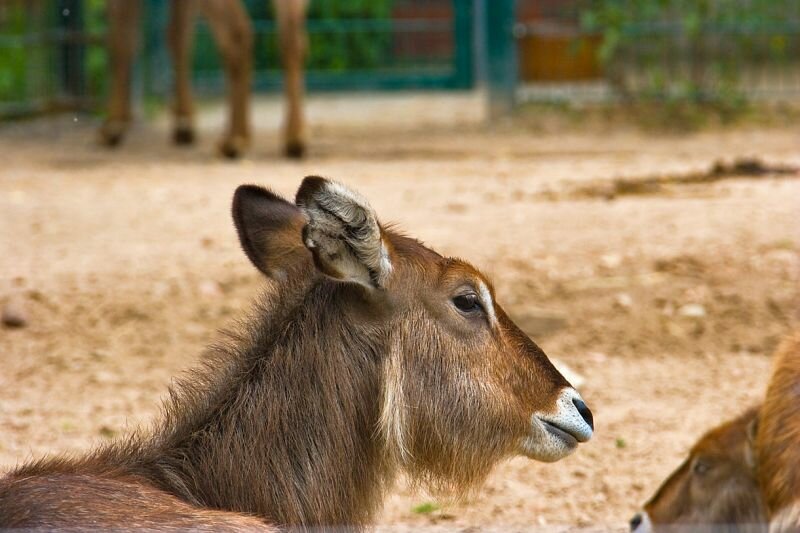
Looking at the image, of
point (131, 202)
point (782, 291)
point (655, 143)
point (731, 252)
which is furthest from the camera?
point (655, 143)

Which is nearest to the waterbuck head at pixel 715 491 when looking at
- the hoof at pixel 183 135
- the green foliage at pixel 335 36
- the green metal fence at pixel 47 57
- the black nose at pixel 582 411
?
the black nose at pixel 582 411

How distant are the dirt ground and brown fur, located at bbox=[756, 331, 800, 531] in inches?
30.2

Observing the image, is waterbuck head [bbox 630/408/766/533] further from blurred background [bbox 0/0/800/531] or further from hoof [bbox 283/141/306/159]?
hoof [bbox 283/141/306/159]

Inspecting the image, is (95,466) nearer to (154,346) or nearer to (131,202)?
(154,346)

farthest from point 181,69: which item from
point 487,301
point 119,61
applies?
point 487,301

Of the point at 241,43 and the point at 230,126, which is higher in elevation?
the point at 241,43

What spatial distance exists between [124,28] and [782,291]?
23.6ft

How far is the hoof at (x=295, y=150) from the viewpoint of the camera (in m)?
10.9

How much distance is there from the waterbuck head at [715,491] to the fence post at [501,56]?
30.0 feet

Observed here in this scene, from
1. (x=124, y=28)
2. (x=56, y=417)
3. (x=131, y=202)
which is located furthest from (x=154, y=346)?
(x=124, y=28)

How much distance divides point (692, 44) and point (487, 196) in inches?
205

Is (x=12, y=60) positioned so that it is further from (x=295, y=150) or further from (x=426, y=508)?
(x=426, y=508)

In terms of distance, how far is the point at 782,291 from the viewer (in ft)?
22.4

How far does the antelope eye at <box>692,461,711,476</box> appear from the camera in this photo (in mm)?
4473
